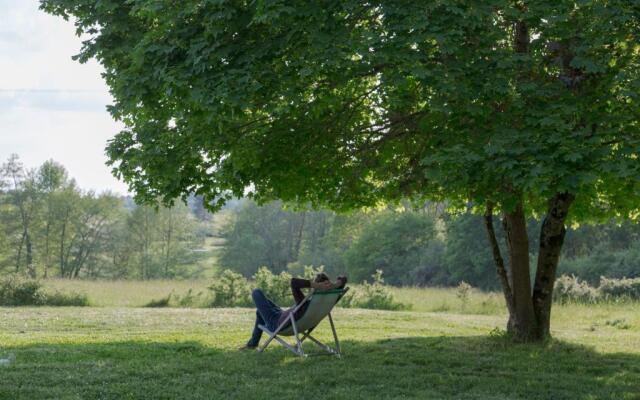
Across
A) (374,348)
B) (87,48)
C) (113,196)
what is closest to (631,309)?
(374,348)

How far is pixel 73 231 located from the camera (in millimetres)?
59219

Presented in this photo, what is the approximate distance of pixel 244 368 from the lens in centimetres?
884

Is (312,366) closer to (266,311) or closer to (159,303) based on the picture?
(266,311)

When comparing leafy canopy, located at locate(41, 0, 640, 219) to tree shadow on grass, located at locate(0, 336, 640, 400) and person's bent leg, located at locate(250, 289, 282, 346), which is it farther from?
tree shadow on grass, located at locate(0, 336, 640, 400)

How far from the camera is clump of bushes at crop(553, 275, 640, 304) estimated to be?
2262 cm

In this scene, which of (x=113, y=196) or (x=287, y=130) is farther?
(x=113, y=196)

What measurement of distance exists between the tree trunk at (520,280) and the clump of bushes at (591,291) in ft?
35.6

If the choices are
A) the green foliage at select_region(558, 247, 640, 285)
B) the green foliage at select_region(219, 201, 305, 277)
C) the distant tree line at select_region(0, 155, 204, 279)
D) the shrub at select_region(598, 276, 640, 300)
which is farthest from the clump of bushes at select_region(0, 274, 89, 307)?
the green foliage at select_region(219, 201, 305, 277)

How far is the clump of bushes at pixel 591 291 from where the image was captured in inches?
891

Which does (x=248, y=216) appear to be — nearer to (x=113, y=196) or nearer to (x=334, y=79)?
(x=113, y=196)

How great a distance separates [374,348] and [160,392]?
4.41 metres

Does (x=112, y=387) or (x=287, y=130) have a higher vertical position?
(x=287, y=130)

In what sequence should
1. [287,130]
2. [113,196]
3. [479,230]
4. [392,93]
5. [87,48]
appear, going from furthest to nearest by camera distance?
1. [113,196]
2. [479,230]
3. [87,48]
4. [287,130]
5. [392,93]

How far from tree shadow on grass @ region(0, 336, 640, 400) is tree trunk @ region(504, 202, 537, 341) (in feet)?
1.67
